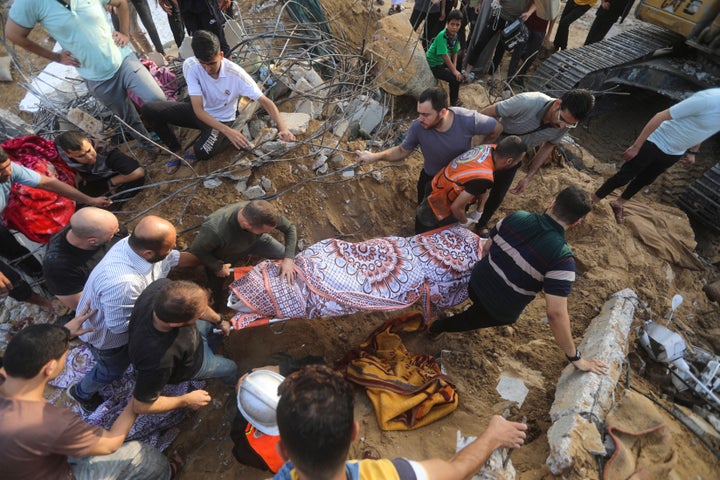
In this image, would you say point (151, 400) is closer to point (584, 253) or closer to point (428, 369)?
point (428, 369)

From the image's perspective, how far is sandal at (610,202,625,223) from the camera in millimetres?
4387

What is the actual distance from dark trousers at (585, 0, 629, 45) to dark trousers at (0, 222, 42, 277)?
30.1ft

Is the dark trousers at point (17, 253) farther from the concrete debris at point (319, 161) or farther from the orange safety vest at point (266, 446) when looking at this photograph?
the orange safety vest at point (266, 446)

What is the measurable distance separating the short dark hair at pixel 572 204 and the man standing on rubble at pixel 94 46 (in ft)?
12.2

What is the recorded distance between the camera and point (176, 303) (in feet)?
6.81

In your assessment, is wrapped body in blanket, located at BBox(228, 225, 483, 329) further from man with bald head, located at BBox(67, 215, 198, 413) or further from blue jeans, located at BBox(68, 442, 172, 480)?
blue jeans, located at BBox(68, 442, 172, 480)

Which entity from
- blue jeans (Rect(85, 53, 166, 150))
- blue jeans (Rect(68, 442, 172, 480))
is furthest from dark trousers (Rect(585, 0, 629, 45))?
blue jeans (Rect(68, 442, 172, 480))

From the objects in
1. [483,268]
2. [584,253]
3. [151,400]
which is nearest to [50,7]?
[151,400]

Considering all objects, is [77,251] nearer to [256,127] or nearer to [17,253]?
[17,253]

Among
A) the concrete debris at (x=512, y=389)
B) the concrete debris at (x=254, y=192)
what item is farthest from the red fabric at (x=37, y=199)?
the concrete debris at (x=512, y=389)

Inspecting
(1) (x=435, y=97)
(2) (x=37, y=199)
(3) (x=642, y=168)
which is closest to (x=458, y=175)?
(1) (x=435, y=97)

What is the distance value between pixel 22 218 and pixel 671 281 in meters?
6.18

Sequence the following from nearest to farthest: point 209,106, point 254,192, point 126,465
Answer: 1. point 126,465
2. point 209,106
3. point 254,192

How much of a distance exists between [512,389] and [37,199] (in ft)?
13.8
